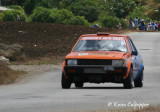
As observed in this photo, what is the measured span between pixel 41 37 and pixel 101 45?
3075 centimetres

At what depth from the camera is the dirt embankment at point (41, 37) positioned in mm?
38406

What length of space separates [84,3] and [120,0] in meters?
5.19

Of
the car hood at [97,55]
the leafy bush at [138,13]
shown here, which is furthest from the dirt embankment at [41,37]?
the leafy bush at [138,13]

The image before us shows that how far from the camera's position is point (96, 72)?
16.4 meters

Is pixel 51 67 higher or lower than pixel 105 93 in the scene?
lower

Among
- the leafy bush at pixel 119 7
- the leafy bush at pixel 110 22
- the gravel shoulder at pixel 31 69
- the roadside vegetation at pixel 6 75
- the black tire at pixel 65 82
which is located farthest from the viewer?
the leafy bush at pixel 119 7

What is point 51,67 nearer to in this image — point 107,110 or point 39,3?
point 107,110

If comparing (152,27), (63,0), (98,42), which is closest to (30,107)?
(98,42)

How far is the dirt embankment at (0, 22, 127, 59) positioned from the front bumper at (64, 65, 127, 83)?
1835cm

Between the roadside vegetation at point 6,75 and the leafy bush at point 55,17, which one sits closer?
the roadside vegetation at point 6,75

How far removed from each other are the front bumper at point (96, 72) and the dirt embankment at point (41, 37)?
722 inches

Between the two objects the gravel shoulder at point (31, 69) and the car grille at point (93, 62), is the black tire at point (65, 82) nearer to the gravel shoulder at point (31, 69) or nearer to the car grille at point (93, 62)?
the car grille at point (93, 62)

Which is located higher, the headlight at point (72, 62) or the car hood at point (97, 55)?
the car hood at point (97, 55)

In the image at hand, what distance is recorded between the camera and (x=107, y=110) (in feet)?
36.0
